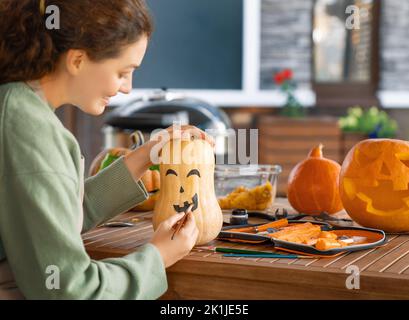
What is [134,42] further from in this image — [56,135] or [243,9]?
[243,9]

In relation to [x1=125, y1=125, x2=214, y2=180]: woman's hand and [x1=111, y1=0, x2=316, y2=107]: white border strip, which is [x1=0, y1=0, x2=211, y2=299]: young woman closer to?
[x1=125, y1=125, x2=214, y2=180]: woman's hand

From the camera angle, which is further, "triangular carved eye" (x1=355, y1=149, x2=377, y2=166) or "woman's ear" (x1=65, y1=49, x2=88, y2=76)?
"triangular carved eye" (x1=355, y1=149, x2=377, y2=166)

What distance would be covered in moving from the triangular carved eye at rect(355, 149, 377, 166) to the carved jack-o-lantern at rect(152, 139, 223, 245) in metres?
0.36

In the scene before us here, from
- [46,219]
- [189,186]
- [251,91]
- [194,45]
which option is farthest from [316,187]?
[194,45]

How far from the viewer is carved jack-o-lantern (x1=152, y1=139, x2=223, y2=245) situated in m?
1.34

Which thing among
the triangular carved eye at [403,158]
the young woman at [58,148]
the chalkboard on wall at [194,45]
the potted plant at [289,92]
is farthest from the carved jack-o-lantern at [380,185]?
the chalkboard on wall at [194,45]

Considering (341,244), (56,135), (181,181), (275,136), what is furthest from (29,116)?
(275,136)

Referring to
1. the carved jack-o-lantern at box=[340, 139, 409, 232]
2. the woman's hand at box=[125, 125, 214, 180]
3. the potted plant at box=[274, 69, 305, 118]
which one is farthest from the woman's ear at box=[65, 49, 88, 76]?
the potted plant at box=[274, 69, 305, 118]

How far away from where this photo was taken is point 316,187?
5.52ft

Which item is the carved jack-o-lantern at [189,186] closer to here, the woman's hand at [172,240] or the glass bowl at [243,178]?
the woman's hand at [172,240]

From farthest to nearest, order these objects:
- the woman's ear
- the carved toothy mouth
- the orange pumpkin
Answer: the orange pumpkin, the carved toothy mouth, the woman's ear

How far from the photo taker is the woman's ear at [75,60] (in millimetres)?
1168
